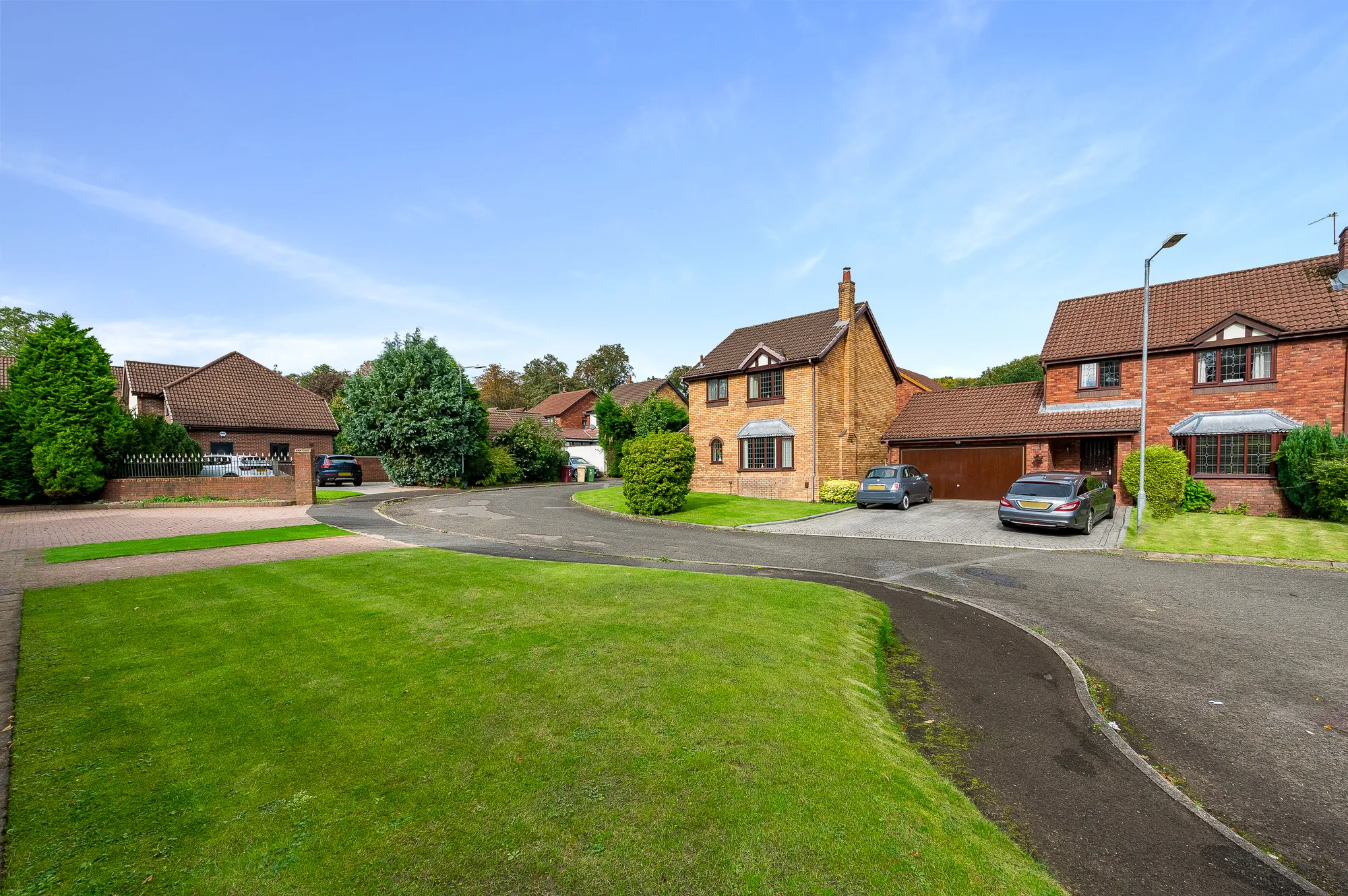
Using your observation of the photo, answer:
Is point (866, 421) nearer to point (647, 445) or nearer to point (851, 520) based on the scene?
point (851, 520)

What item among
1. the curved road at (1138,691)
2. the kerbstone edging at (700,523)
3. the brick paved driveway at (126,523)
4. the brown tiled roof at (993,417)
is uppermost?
the brown tiled roof at (993,417)

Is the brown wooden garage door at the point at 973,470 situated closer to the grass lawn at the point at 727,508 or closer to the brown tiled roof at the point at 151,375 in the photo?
the grass lawn at the point at 727,508

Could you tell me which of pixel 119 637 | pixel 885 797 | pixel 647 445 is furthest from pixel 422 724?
pixel 647 445

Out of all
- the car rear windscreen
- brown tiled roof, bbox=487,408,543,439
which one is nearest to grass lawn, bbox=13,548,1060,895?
the car rear windscreen

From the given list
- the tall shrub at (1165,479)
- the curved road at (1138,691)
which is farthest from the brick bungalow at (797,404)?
the curved road at (1138,691)

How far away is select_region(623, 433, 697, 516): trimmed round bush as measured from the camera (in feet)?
72.0

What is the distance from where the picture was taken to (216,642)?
6230 mm

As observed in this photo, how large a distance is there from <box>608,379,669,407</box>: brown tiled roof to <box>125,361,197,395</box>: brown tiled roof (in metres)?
37.3

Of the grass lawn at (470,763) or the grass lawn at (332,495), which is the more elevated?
the grass lawn at (470,763)

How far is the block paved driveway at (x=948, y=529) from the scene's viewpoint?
15.9 meters

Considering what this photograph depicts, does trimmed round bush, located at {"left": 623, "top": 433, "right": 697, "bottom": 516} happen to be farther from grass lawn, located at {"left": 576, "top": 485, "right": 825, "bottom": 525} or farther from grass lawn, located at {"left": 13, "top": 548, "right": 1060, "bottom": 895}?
grass lawn, located at {"left": 13, "top": 548, "right": 1060, "bottom": 895}

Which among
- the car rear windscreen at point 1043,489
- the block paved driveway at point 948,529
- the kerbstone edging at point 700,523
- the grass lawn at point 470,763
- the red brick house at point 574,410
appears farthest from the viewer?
the red brick house at point 574,410

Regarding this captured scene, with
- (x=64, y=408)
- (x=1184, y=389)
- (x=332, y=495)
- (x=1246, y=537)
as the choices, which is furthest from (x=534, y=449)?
(x=1246, y=537)

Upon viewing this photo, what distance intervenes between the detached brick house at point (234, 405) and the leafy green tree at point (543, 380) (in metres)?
50.1
